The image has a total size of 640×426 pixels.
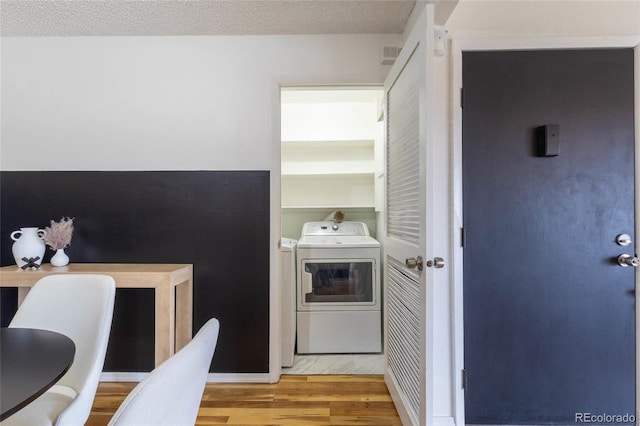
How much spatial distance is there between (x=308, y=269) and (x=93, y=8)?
7.16ft

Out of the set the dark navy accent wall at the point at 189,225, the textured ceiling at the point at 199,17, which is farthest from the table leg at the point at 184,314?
the textured ceiling at the point at 199,17

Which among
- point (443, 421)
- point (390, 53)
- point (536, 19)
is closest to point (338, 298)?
point (443, 421)

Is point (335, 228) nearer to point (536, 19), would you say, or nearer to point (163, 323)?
point (163, 323)

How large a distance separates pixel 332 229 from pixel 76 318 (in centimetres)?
208

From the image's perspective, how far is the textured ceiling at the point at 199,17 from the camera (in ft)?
6.04

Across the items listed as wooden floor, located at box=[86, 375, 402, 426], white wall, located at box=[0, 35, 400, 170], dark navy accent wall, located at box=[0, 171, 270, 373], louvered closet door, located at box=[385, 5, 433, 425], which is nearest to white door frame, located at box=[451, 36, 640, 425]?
louvered closet door, located at box=[385, 5, 433, 425]

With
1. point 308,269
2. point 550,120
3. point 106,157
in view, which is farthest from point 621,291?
point 106,157

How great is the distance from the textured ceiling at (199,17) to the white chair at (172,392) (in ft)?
6.10

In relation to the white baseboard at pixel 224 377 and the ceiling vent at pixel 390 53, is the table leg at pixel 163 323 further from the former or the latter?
the ceiling vent at pixel 390 53

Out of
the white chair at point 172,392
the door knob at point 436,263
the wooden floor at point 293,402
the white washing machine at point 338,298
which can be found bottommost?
the wooden floor at point 293,402

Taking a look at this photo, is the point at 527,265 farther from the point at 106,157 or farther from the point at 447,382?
the point at 106,157

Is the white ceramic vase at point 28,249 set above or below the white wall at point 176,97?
below

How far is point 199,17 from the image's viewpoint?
197 cm

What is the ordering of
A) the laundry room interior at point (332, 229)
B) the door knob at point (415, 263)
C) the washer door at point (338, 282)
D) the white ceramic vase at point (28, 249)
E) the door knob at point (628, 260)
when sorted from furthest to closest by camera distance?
the washer door at point (338, 282) < the laundry room interior at point (332, 229) < the white ceramic vase at point (28, 249) < the door knob at point (628, 260) < the door knob at point (415, 263)
